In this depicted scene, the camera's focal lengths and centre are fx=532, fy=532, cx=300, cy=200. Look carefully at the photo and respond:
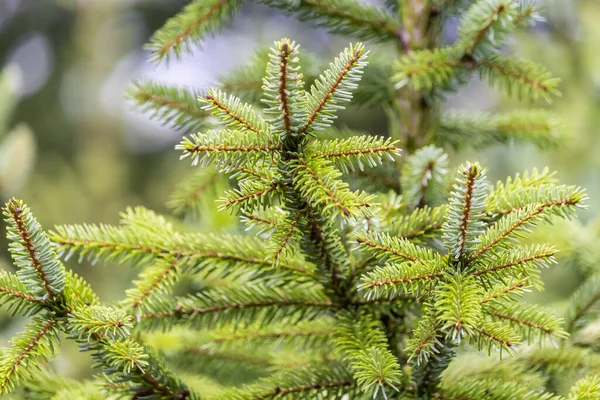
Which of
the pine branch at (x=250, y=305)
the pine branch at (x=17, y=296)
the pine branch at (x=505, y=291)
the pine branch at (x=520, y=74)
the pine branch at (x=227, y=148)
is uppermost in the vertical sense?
the pine branch at (x=227, y=148)

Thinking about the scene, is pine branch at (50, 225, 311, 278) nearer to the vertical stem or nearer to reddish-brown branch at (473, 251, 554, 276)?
reddish-brown branch at (473, 251, 554, 276)

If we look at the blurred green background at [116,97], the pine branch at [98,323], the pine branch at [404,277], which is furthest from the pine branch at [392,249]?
the blurred green background at [116,97]

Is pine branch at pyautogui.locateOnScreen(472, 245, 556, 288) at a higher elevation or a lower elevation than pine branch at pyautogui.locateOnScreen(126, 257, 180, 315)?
higher

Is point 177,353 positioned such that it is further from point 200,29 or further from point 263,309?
point 200,29

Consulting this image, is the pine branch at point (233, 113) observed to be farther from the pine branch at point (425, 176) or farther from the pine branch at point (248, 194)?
the pine branch at point (425, 176)

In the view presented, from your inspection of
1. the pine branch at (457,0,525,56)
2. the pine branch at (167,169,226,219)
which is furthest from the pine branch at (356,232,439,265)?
the pine branch at (167,169,226,219)

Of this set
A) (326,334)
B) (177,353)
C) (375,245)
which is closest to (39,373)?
(177,353)

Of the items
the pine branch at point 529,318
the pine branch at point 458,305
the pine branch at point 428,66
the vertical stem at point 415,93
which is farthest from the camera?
the vertical stem at point 415,93
